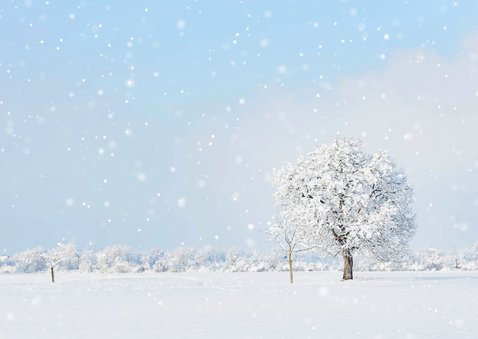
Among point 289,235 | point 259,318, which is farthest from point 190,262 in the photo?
point 259,318

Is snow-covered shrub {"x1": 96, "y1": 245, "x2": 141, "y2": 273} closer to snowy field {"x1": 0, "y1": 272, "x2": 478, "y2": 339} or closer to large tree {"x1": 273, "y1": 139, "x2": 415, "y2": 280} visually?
large tree {"x1": 273, "y1": 139, "x2": 415, "y2": 280}

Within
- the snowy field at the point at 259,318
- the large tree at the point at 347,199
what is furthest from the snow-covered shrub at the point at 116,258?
the snowy field at the point at 259,318

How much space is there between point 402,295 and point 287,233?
18.1 metres

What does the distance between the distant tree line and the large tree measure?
73.3 ft

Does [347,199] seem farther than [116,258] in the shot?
No

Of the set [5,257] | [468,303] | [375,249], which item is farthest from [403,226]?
[5,257]

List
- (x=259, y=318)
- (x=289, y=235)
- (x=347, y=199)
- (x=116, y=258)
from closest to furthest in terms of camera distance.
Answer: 1. (x=259, y=318)
2. (x=347, y=199)
3. (x=289, y=235)
4. (x=116, y=258)

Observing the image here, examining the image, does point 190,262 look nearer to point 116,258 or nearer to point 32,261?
point 116,258

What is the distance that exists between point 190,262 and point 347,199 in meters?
86.5

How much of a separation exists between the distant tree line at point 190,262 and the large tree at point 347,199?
2235 cm

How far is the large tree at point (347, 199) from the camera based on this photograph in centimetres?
4584

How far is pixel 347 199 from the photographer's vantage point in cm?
4594

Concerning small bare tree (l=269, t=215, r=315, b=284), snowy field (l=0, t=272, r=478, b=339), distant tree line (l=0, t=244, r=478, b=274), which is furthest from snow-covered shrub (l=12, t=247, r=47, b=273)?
snowy field (l=0, t=272, r=478, b=339)

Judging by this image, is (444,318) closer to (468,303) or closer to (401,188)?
(468,303)
